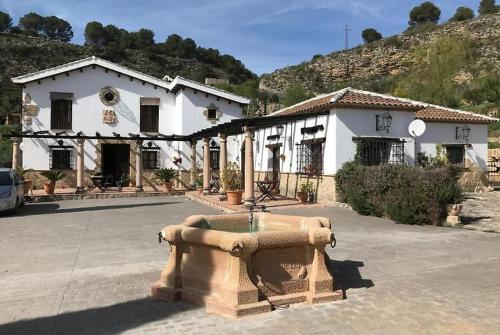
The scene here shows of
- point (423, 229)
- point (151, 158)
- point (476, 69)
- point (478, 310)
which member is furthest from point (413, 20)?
point (478, 310)

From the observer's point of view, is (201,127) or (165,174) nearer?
(165,174)

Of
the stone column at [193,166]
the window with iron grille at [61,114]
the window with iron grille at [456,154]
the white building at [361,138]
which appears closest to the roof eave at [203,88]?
the stone column at [193,166]

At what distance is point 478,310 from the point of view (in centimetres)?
434

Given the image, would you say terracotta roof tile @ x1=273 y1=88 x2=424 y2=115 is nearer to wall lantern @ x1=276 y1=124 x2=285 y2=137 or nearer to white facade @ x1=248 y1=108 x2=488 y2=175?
white facade @ x1=248 y1=108 x2=488 y2=175

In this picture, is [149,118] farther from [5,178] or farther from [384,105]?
[384,105]

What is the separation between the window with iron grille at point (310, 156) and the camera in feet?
49.6

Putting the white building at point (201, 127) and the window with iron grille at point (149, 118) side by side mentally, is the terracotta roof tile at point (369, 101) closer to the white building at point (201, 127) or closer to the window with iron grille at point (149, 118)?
the white building at point (201, 127)

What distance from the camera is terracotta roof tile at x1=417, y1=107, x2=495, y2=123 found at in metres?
16.9

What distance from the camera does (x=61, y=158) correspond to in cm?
2072

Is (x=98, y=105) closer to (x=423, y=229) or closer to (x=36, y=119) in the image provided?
(x=36, y=119)

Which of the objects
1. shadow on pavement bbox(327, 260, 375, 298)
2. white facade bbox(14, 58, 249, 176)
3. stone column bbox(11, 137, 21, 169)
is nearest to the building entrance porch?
white facade bbox(14, 58, 249, 176)

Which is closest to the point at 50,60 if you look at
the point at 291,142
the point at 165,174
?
the point at 165,174

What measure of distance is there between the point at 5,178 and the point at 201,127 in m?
10.7

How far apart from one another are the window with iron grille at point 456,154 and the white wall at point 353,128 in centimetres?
318
